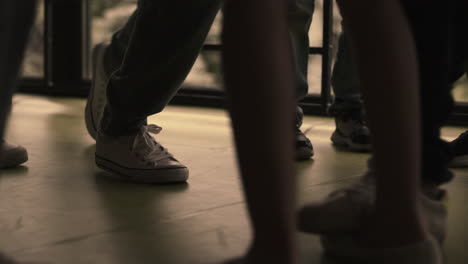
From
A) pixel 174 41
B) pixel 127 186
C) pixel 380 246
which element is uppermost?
pixel 174 41

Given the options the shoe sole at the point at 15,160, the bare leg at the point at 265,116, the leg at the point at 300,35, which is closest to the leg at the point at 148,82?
the shoe sole at the point at 15,160

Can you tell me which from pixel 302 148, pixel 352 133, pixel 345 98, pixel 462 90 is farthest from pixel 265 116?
pixel 462 90

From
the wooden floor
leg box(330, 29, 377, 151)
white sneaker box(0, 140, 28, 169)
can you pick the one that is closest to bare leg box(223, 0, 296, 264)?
the wooden floor

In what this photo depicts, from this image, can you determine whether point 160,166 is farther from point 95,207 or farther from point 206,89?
point 206,89

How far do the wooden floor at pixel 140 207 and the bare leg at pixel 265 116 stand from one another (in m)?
0.33

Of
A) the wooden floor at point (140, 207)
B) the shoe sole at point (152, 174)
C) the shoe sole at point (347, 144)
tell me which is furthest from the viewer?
the shoe sole at point (347, 144)

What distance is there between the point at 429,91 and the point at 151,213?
0.62 metres

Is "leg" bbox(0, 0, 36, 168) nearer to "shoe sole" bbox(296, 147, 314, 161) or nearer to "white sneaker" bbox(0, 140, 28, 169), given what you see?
"white sneaker" bbox(0, 140, 28, 169)

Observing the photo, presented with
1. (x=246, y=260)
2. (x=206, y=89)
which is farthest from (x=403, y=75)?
(x=206, y=89)

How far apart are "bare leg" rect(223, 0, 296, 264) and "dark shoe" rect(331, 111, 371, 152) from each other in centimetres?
155

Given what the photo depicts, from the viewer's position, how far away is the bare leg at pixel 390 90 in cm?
98

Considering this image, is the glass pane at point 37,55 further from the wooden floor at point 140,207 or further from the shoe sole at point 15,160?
the shoe sole at point 15,160

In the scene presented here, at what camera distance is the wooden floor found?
48.3 inches

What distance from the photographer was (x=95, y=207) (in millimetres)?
1544
